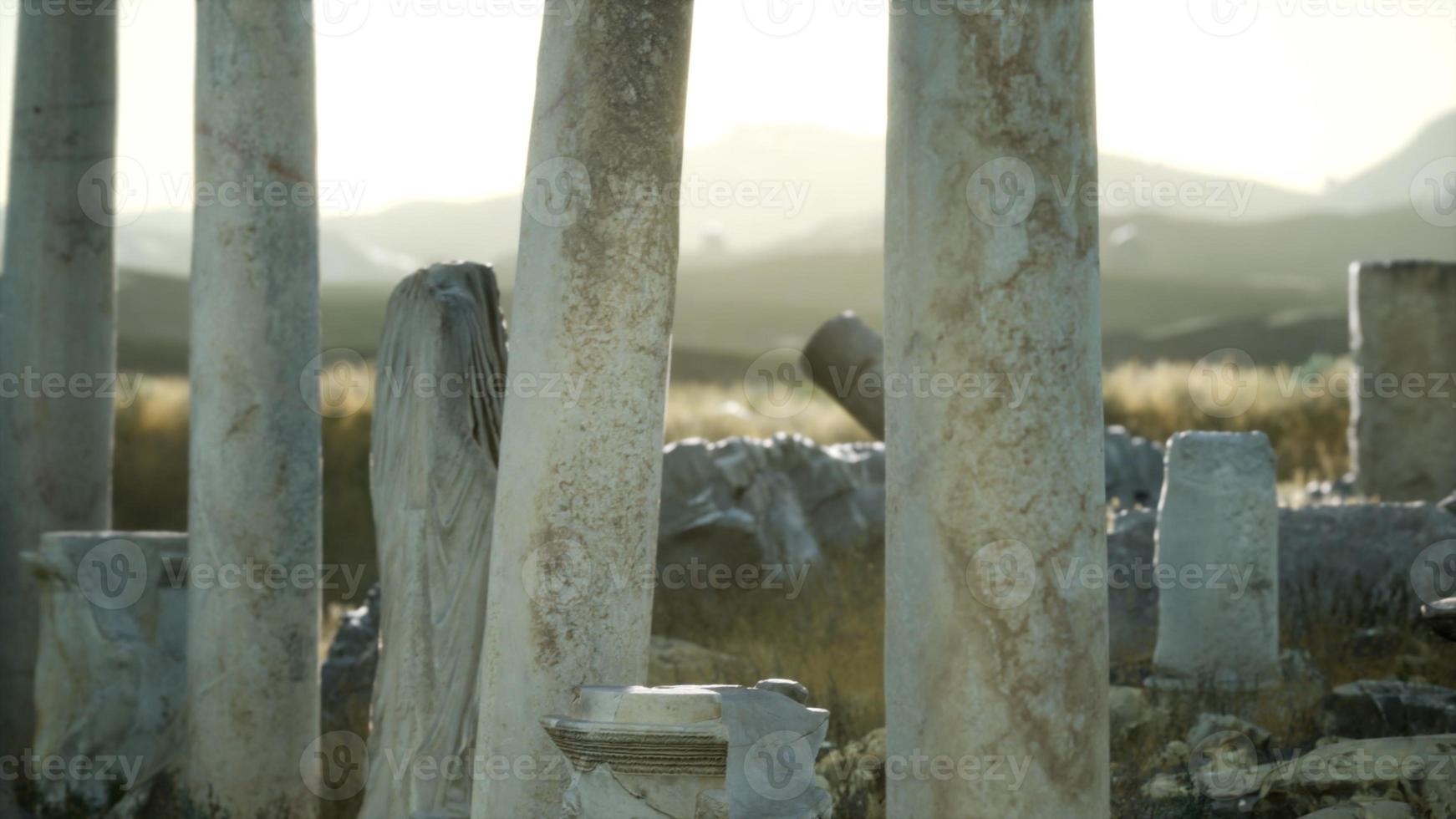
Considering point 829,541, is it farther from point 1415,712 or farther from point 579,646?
point 579,646

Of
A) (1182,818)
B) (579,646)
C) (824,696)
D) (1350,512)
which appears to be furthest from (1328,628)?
(579,646)

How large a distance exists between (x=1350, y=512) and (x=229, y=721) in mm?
7636

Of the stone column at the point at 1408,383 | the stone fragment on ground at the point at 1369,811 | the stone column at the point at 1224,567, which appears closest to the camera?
the stone fragment on ground at the point at 1369,811

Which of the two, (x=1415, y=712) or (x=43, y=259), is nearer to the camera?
(x=1415, y=712)

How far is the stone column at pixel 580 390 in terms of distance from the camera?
498 centimetres

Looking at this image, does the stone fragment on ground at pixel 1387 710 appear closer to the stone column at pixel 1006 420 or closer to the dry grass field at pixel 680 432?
the stone column at pixel 1006 420

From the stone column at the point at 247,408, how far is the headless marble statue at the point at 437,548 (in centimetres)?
146

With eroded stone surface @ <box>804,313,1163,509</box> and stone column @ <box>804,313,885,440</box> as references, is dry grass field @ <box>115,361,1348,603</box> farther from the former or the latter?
stone column @ <box>804,313,885,440</box>

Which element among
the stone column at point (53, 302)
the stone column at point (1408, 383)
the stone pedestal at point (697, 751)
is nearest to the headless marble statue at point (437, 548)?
the stone pedestal at point (697, 751)

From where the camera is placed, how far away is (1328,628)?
9641 millimetres

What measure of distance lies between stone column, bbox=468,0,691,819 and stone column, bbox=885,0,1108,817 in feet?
3.92

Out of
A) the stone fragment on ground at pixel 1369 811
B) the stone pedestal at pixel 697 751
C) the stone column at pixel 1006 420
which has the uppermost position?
the stone column at pixel 1006 420

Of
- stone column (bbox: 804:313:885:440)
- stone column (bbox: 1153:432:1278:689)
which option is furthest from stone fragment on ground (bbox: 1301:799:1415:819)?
stone column (bbox: 804:313:885:440)

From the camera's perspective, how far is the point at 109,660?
7973 millimetres
